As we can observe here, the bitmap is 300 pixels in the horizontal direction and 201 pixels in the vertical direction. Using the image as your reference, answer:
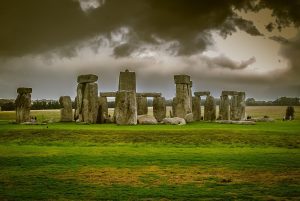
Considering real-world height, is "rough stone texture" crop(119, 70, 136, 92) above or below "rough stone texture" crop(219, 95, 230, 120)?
above

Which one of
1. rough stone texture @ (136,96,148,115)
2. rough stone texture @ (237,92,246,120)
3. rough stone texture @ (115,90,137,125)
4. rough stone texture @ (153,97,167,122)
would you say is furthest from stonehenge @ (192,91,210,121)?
rough stone texture @ (115,90,137,125)

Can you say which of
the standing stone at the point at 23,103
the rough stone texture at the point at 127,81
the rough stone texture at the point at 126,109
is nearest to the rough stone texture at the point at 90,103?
the rough stone texture at the point at 127,81

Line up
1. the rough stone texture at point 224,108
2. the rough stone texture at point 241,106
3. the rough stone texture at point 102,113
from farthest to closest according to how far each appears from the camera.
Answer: the rough stone texture at point 241,106 → the rough stone texture at point 224,108 → the rough stone texture at point 102,113

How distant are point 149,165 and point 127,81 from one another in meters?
16.4

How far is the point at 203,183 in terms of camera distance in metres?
10.2

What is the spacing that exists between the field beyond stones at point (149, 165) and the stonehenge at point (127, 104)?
487 centimetres

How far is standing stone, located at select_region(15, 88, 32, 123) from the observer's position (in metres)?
28.8

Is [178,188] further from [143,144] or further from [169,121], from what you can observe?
[169,121]

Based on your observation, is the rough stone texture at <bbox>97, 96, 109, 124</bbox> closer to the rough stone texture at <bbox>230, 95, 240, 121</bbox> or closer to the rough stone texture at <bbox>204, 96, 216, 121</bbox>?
the rough stone texture at <bbox>204, 96, 216, 121</bbox>

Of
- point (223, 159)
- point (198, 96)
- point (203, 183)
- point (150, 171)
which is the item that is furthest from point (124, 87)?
point (203, 183)

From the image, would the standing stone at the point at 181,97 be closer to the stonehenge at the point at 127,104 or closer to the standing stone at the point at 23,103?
the stonehenge at the point at 127,104

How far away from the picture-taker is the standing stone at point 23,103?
2883cm

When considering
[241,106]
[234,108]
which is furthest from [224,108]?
[241,106]

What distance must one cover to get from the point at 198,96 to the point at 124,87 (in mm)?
8151
